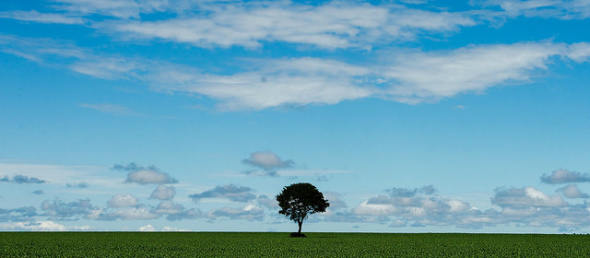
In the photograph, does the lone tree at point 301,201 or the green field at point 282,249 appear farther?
the lone tree at point 301,201

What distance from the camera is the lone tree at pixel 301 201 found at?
10081 cm

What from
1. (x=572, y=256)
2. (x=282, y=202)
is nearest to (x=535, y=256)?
(x=572, y=256)

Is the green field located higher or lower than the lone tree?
lower

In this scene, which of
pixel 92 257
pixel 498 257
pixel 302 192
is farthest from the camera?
pixel 302 192

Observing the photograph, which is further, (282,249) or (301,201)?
(301,201)

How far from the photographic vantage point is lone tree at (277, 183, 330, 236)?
10081cm

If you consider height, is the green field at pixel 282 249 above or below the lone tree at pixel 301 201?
below

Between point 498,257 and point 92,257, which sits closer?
point 92,257

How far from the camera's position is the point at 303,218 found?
10188 centimetres

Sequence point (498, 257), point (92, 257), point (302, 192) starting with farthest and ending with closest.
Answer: point (302, 192), point (498, 257), point (92, 257)

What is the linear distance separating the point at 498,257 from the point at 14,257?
4180 cm

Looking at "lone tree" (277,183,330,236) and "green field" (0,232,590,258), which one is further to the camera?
"lone tree" (277,183,330,236)

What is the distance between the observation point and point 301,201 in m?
101

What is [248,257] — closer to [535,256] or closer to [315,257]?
[315,257]
